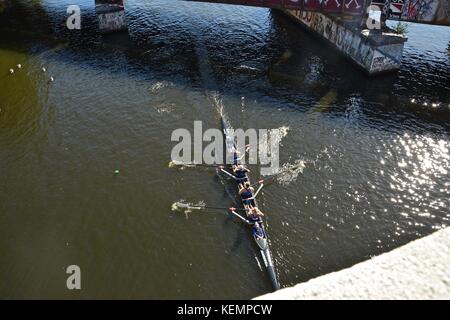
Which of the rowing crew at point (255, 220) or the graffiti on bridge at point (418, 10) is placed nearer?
the rowing crew at point (255, 220)

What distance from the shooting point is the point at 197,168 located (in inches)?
1523

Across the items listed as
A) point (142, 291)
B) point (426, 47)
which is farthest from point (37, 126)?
point (426, 47)

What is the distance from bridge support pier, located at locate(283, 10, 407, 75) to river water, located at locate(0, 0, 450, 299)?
6.32ft

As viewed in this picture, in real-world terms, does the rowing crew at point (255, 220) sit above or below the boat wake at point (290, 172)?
below

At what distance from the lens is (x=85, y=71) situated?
5684 centimetres

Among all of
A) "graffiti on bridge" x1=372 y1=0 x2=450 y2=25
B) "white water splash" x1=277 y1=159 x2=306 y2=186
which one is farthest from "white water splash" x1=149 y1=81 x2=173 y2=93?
"graffiti on bridge" x1=372 y1=0 x2=450 y2=25

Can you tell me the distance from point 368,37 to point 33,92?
46982mm

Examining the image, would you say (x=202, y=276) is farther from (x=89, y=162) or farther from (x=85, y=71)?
(x=85, y=71)

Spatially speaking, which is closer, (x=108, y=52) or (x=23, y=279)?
(x=23, y=279)

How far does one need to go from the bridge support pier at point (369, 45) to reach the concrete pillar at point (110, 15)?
3675cm

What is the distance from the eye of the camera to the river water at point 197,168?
97.3 ft

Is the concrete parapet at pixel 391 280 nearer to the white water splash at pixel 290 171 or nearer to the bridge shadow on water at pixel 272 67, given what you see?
the white water splash at pixel 290 171

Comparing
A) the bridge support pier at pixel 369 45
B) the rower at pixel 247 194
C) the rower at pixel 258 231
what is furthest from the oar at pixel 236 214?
the bridge support pier at pixel 369 45

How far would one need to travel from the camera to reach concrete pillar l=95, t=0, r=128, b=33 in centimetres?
6738
